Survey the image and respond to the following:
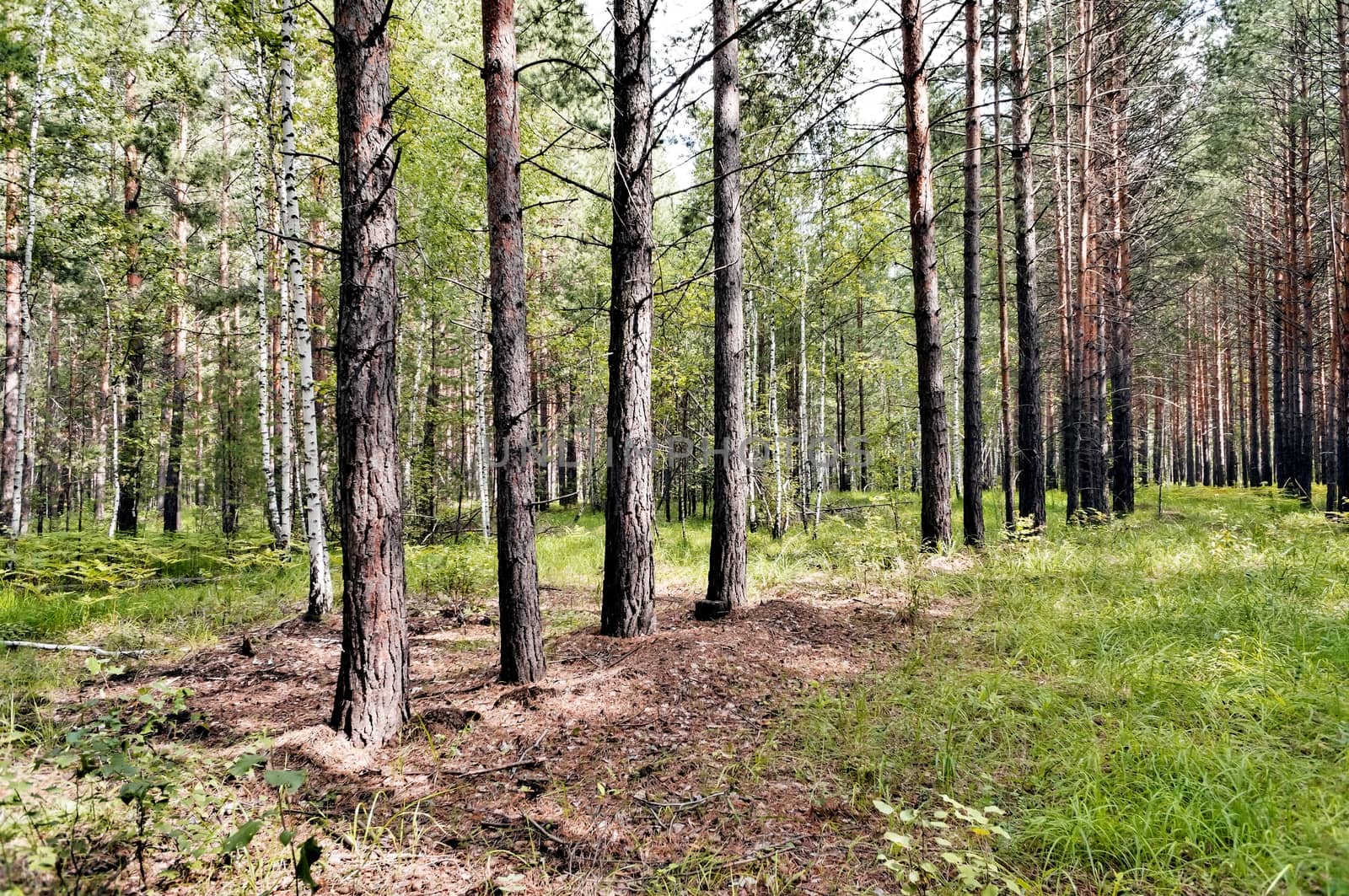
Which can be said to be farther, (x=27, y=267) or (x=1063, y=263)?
(x=1063, y=263)

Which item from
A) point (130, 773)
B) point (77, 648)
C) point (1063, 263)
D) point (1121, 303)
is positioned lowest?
point (77, 648)

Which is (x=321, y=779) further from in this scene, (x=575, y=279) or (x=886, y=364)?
(x=575, y=279)

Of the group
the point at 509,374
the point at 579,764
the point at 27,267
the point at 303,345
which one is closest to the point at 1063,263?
the point at 509,374

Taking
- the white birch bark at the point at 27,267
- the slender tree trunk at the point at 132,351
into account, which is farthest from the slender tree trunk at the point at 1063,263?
the slender tree trunk at the point at 132,351

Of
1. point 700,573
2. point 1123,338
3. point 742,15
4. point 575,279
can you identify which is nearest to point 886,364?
point 1123,338

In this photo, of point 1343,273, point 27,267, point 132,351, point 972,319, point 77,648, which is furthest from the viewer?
point 132,351

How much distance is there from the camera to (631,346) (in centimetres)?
473

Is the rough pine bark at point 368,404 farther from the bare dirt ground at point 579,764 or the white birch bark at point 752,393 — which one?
the white birch bark at point 752,393

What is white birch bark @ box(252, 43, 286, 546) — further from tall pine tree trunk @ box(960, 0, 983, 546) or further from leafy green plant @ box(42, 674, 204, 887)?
tall pine tree trunk @ box(960, 0, 983, 546)

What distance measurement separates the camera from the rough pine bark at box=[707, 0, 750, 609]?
580 centimetres

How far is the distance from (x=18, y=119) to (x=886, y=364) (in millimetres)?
18270

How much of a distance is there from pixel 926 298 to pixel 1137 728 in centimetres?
527

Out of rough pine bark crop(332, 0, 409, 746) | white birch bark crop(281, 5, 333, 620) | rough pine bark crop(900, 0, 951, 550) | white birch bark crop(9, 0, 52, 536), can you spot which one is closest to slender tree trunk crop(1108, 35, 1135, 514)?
rough pine bark crop(900, 0, 951, 550)

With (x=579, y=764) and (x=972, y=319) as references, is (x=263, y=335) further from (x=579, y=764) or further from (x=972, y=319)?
(x=972, y=319)
